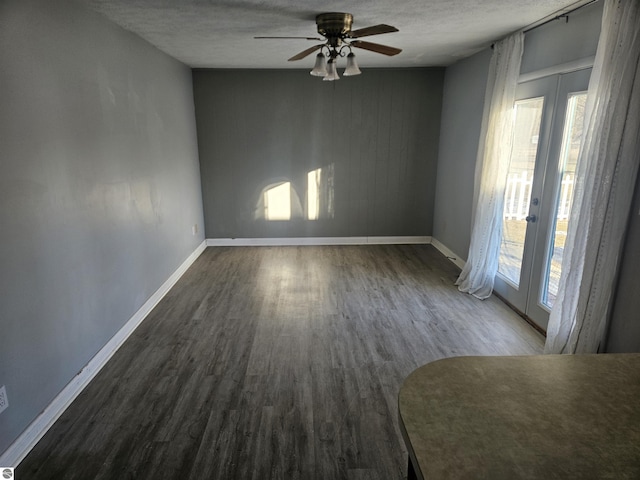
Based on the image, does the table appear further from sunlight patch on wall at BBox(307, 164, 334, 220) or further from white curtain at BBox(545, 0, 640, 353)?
sunlight patch on wall at BBox(307, 164, 334, 220)

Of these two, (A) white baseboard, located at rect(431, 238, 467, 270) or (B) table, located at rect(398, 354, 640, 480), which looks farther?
(A) white baseboard, located at rect(431, 238, 467, 270)

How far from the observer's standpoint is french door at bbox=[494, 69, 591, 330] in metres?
2.98

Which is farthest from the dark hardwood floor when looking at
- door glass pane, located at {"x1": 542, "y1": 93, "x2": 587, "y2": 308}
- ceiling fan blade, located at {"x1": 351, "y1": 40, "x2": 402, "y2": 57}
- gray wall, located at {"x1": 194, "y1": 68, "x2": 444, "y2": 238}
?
ceiling fan blade, located at {"x1": 351, "y1": 40, "x2": 402, "y2": 57}

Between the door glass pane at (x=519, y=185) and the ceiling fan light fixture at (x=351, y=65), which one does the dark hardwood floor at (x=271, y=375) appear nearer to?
the door glass pane at (x=519, y=185)

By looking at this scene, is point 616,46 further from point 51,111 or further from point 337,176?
point 337,176

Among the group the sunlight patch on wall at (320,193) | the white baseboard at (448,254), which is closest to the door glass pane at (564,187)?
the white baseboard at (448,254)

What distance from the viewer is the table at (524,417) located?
897mm

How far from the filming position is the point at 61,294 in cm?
244

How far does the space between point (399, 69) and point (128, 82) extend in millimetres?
3497

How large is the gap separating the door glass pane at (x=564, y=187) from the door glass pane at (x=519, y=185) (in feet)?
1.20

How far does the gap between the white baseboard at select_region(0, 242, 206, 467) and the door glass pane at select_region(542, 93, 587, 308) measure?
10.9ft

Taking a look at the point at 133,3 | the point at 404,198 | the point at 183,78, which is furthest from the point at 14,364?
the point at 404,198

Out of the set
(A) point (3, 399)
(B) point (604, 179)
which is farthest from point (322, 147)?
(A) point (3, 399)

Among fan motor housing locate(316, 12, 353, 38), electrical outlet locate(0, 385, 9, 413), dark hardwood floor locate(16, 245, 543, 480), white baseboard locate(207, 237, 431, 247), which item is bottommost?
dark hardwood floor locate(16, 245, 543, 480)
